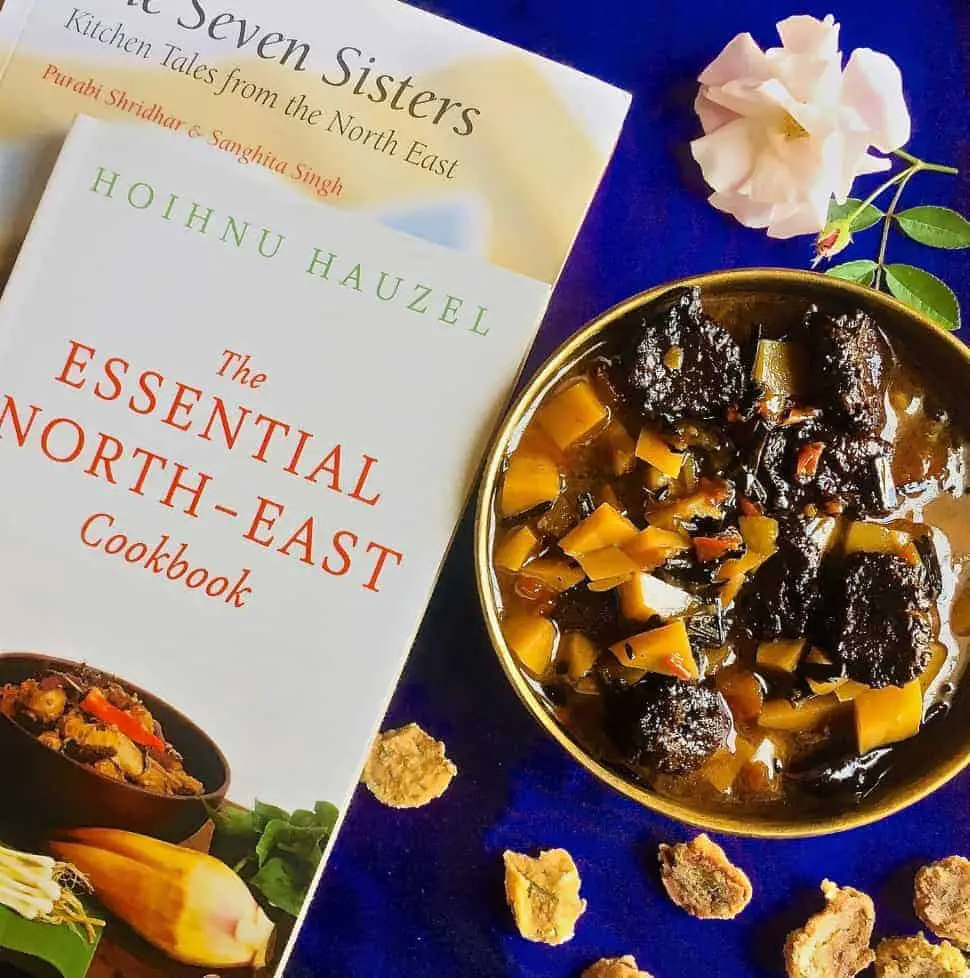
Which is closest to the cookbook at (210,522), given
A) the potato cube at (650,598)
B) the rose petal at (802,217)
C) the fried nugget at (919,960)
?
the potato cube at (650,598)

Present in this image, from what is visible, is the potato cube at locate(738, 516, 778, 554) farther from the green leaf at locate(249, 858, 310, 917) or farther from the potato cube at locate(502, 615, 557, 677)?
the green leaf at locate(249, 858, 310, 917)

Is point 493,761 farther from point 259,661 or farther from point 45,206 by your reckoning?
point 45,206

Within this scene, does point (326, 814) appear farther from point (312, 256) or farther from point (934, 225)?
point (934, 225)

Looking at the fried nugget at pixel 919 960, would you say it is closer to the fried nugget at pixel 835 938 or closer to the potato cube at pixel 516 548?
the fried nugget at pixel 835 938

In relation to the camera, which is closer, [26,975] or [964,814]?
[26,975]

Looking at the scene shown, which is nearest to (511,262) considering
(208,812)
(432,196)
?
(432,196)

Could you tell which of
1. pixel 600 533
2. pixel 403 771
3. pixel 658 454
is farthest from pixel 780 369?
pixel 403 771

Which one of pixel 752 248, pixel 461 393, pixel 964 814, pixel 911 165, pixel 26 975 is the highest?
pixel 911 165
